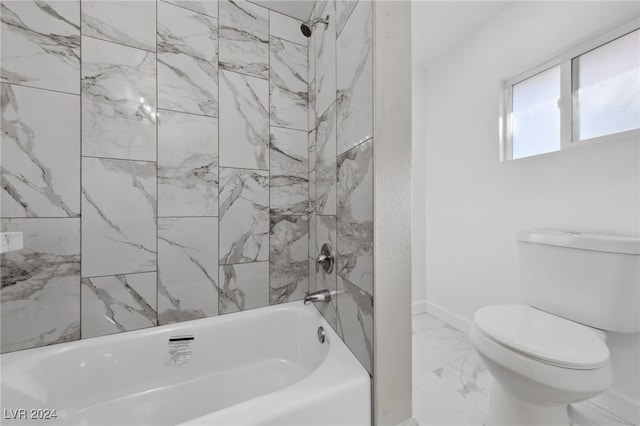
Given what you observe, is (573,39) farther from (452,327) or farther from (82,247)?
(82,247)

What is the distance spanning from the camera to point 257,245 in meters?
1.41

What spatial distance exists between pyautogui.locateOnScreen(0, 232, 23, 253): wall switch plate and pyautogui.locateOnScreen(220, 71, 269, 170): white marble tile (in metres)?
0.78

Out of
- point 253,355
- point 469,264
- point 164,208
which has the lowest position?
point 253,355

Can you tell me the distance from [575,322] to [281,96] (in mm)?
1930

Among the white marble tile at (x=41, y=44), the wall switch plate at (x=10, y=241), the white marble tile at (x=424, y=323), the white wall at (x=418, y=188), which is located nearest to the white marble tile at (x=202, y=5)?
the white marble tile at (x=41, y=44)

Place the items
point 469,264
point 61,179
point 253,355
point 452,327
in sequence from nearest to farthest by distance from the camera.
Answer: 1. point 61,179
2. point 253,355
3. point 469,264
4. point 452,327

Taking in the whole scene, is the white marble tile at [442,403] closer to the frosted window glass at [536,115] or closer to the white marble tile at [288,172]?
the white marble tile at [288,172]

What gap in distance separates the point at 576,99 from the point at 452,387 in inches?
70.8

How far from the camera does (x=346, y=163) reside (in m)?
1.05

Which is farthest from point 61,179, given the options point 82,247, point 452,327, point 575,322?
point 452,327

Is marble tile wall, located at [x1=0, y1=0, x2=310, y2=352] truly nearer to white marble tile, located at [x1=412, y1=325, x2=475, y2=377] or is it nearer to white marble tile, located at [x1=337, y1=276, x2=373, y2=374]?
white marble tile, located at [x1=337, y1=276, x2=373, y2=374]

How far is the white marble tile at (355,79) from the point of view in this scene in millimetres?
875

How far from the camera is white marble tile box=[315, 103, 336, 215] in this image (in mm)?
1183

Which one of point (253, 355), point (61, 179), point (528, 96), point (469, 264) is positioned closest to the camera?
point (61, 179)
